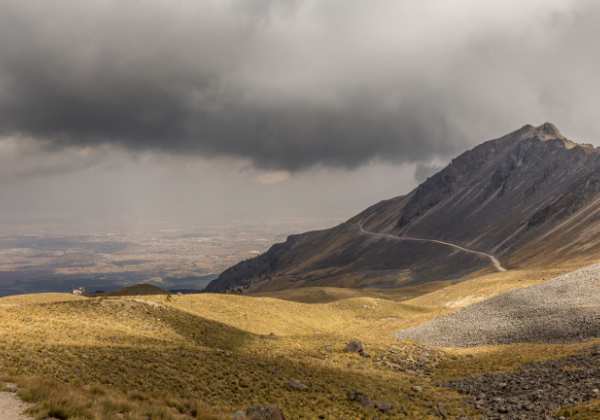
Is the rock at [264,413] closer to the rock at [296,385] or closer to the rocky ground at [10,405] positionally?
the rock at [296,385]

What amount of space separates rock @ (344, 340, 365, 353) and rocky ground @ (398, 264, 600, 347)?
15363 mm

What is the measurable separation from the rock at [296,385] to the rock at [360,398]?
330 cm

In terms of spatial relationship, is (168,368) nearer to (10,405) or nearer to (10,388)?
(10,388)

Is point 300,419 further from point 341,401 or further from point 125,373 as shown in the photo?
point 125,373

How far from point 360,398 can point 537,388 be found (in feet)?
44.0

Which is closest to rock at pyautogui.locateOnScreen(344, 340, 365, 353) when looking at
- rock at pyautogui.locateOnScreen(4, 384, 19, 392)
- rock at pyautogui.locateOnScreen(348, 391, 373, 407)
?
rock at pyautogui.locateOnScreen(348, 391, 373, 407)

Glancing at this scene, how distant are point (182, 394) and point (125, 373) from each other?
4552 mm

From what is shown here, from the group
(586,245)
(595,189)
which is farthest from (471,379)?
(595,189)

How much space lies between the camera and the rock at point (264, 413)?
22.3 m

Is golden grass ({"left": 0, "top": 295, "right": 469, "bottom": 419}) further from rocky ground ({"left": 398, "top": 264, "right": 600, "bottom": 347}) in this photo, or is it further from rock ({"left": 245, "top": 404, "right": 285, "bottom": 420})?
rocky ground ({"left": 398, "top": 264, "right": 600, "bottom": 347})

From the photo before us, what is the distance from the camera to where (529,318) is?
56438 millimetres

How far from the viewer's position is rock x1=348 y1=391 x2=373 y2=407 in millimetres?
29438

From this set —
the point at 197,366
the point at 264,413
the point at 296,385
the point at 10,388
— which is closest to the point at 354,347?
the point at 296,385

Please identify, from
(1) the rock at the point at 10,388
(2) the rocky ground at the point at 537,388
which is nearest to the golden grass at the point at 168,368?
(1) the rock at the point at 10,388
